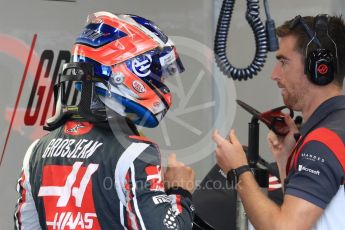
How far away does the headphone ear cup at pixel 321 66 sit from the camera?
2.15 m

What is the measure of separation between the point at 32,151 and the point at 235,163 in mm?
702

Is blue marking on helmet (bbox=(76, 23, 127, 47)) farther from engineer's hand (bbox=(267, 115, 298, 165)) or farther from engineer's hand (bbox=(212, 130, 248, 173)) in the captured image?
engineer's hand (bbox=(267, 115, 298, 165))

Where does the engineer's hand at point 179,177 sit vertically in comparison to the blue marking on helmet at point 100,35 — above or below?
below

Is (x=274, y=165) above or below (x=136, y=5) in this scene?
below

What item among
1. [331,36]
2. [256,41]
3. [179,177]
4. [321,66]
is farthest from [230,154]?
[256,41]

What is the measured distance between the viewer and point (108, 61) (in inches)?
80.0

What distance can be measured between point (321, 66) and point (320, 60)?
31mm

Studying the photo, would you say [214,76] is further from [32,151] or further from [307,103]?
[32,151]

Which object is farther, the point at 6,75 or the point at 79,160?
the point at 6,75

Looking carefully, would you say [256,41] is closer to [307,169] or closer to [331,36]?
[331,36]

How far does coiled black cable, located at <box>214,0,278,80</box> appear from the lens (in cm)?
357

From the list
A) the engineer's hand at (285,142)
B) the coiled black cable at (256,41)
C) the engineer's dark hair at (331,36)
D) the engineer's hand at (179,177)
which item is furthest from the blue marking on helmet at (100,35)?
the coiled black cable at (256,41)

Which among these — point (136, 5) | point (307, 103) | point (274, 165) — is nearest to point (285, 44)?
point (307, 103)

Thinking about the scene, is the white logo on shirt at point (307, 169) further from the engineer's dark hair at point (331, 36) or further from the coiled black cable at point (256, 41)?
the coiled black cable at point (256, 41)
